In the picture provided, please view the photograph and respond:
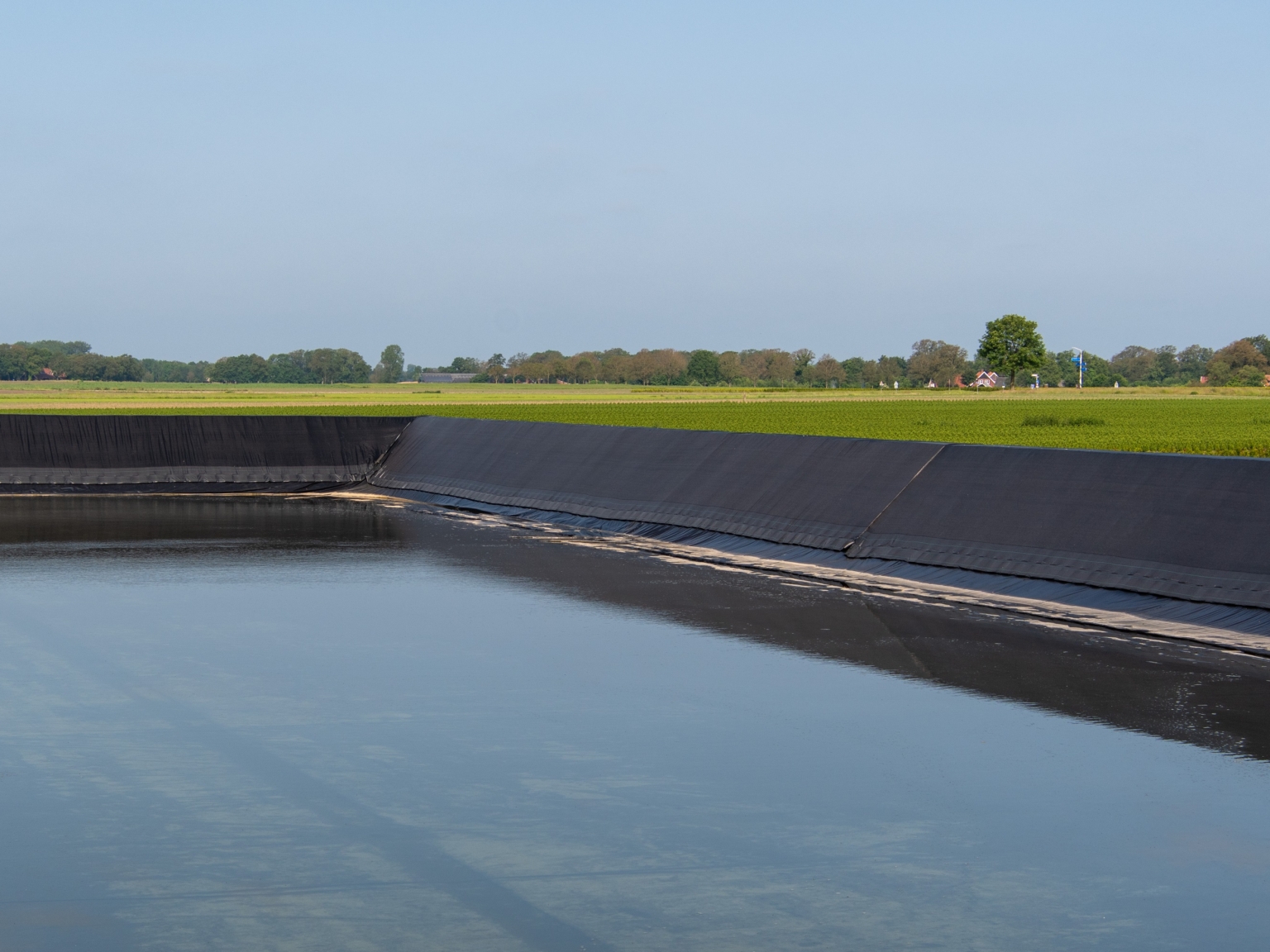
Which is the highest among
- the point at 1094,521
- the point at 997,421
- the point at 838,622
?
the point at 997,421

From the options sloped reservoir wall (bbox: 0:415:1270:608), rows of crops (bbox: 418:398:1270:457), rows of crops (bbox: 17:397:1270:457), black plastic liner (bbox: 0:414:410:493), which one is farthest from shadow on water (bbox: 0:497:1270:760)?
rows of crops (bbox: 418:398:1270:457)

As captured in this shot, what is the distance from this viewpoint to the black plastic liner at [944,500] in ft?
38.3

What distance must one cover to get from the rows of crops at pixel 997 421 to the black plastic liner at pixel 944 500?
9499mm

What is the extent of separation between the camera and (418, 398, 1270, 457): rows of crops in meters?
38.8

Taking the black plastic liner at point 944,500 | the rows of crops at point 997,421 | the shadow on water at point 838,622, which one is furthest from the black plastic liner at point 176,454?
the rows of crops at point 997,421

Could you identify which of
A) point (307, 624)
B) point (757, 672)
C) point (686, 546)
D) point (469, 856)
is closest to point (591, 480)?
point (686, 546)

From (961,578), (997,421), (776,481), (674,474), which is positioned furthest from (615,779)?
(997,421)

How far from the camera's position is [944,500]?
580 inches

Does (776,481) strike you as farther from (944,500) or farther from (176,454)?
(176,454)

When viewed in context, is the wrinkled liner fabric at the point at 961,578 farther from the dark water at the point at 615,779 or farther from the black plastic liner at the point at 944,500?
the dark water at the point at 615,779

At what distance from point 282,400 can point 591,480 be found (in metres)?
73.1

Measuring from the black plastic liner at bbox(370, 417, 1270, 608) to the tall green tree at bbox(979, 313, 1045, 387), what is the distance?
165 metres

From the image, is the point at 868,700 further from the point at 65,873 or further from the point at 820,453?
the point at 820,453

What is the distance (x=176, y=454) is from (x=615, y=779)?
70.2 feet
